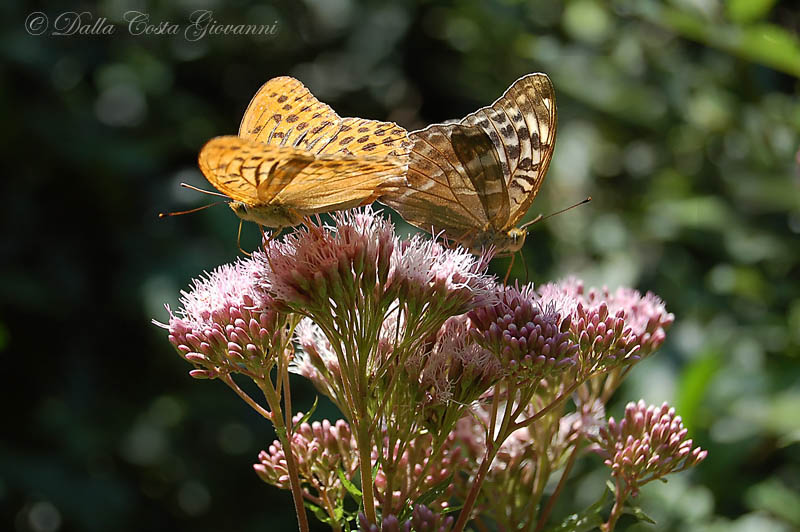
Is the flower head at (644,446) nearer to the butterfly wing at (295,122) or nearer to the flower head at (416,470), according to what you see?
the flower head at (416,470)

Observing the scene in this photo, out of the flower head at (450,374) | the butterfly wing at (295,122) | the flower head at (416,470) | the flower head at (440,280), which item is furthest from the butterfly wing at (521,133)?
the flower head at (416,470)

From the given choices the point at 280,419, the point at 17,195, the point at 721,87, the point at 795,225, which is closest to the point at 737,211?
the point at 795,225

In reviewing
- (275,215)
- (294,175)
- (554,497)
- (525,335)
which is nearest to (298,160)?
(294,175)

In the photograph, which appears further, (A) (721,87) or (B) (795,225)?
(A) (721,87)

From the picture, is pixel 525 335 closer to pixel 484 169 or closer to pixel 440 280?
pixel 440 280

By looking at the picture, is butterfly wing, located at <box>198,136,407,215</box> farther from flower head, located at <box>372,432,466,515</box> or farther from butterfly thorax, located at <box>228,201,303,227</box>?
flower head, located at <box>372,432,466,515</box>

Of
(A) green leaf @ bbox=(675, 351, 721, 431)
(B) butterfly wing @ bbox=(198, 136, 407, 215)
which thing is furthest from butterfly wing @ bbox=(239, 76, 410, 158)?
(A) green leaf @ bbox=(675, 351, 721, 431)

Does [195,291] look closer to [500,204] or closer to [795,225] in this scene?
[500,204]
